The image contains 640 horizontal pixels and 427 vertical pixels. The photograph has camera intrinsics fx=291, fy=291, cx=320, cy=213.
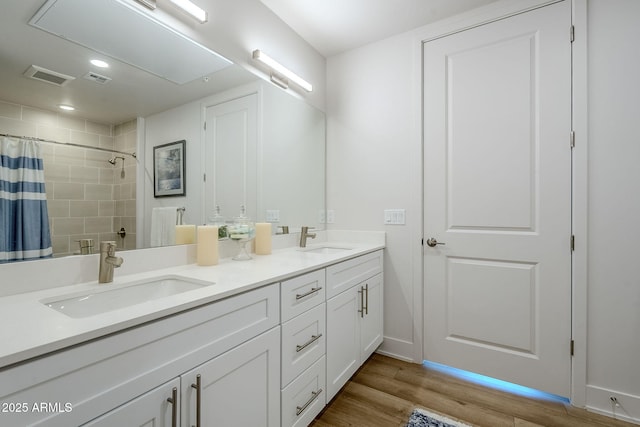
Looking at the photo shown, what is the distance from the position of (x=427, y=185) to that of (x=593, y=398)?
1.52 m

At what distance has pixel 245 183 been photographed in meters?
1.86

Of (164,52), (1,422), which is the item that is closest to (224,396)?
(1,422)

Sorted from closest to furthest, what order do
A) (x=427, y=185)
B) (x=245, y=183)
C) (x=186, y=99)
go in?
(x=186, y=99)
(x=245, y=183)
(x=427, y=185)

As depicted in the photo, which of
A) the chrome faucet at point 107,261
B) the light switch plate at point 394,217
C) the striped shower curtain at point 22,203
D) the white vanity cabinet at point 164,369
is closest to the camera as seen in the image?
the white vanity cabinet at point 164,369

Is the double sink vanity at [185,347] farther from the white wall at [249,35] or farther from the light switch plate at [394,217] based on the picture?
the white wall at [249,35]

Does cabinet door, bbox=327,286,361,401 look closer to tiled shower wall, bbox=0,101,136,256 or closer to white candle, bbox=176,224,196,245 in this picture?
white candle, bbox=176,224,196,245

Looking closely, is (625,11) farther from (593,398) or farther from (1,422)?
(1,422)

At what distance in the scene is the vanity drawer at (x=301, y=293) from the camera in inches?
48.6

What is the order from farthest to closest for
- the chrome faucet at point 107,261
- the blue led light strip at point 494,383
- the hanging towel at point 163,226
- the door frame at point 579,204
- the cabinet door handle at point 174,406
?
the blue led light strip at point 494,383
the door frame at point 579,204
the hanging towel at point 163,226
the chrome faucet at point 107,261
the cabinet door handle at point 174,406

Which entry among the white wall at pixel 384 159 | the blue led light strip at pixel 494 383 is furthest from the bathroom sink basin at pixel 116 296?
the blue led light strip at pixel 494 383

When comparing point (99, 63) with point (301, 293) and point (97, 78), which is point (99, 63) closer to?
point (97, 78)

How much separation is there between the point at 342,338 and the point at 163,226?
1125 millimetres

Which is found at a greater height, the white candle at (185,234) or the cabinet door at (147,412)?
the white candle at (185,234)

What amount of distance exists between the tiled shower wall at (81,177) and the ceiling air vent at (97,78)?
0.55ft
